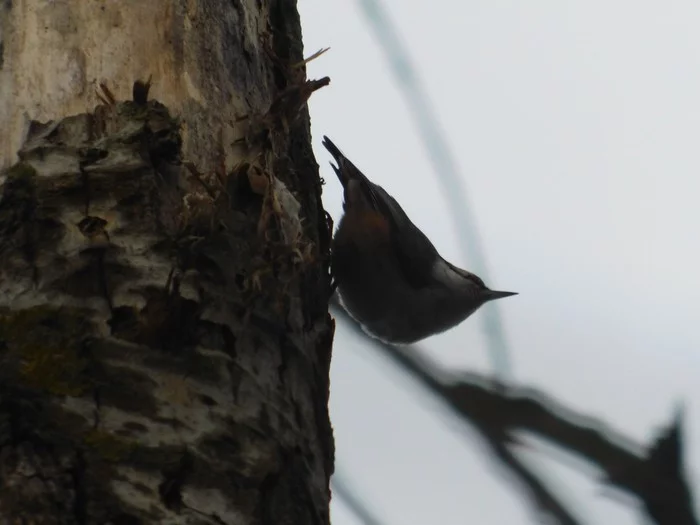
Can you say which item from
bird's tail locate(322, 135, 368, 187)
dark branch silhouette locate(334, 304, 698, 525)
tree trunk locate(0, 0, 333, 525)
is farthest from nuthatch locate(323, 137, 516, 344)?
dark branch silhouette locate(334, 304, 698, 525)

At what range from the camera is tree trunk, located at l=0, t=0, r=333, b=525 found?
1.51m

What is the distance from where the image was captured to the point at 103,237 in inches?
69.2

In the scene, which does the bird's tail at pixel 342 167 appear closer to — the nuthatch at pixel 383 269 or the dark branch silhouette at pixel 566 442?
the nuthatch at pixel 383 269

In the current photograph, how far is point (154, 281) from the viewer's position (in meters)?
1.72

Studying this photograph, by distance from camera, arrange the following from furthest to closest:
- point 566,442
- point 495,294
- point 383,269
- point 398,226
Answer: point 495,294 → point 398,226 → point 383,269 → point 566,442

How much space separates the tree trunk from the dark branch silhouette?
29cm

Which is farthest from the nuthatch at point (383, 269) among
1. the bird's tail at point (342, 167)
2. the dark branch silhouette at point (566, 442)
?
the dark branch silhouette at point (566, 442)

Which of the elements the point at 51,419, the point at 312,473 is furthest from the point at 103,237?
the point at 312,473

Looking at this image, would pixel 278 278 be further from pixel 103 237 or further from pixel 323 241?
pixel 323 241

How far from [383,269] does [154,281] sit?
102 inches

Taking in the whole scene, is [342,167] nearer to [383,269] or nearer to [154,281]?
[383,269]

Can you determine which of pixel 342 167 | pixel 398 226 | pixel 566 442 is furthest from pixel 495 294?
pixel 566 442

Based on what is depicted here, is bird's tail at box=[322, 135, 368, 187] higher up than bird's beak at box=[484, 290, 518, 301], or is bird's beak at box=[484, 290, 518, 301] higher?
bird's tail at box=[322, 135, 368, 187]

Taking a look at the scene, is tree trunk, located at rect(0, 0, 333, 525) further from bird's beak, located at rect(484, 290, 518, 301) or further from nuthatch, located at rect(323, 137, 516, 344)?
bird's beak, located at rect(484, 290, 518, 301)
